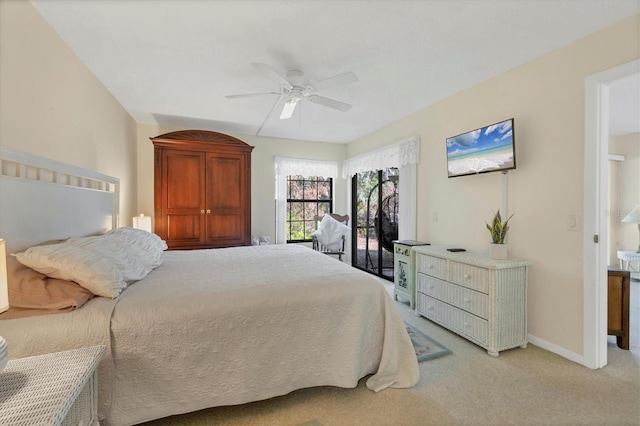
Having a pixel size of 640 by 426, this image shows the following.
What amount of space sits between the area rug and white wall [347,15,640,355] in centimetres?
86

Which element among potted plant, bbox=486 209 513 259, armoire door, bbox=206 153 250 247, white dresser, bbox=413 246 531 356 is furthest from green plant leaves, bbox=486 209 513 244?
armoire door, bbox=206 153 250 247

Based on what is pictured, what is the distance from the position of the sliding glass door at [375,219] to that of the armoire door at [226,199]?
221 centimetres

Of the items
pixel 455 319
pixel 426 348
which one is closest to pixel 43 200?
pixel 426 348

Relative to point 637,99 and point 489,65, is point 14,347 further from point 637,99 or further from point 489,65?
point 637,99

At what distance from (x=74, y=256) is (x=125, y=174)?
2.51 m

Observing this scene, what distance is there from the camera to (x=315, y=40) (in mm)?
2074

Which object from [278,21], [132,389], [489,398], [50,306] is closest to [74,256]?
[50,306]

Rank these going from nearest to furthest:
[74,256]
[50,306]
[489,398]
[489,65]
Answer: [50,306] < [74,256] < [489,398] < [489,65]

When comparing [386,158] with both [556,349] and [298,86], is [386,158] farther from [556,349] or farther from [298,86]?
[556,349]

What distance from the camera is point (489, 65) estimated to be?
2.48 m

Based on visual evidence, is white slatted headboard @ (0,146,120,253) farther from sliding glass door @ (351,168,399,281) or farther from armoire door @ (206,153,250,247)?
sliding glass door @ (351,168,399,281)

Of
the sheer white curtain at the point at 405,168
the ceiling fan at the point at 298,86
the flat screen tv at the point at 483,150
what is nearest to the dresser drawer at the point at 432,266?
the sheer white curtain at the point at 405,168

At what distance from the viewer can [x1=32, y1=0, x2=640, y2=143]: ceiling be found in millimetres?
1747

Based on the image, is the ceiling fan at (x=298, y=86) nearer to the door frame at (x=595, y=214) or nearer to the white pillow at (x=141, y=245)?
the white pillow at (x=141, y=245)
